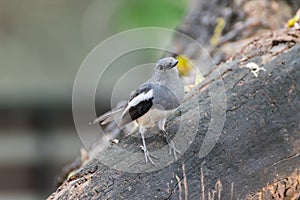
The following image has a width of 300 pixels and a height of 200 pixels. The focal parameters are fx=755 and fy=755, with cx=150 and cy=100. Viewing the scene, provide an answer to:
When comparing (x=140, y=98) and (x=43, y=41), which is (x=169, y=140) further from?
(x=43, y=41)

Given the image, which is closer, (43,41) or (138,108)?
(138,108)

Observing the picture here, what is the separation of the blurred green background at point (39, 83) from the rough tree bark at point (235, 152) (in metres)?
1.62

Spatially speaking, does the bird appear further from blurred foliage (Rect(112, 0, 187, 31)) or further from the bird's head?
blurred foliage (Rect(112, 0, 187, 31))

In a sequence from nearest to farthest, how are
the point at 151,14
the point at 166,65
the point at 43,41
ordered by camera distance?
the point at 166,65 → the point at 151,14 → the point at 43,41

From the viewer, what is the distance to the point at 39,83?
3.90 metres

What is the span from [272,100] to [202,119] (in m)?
0.17

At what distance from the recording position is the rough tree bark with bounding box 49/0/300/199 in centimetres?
163

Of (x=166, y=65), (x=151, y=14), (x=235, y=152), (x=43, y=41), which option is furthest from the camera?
(x=43, y=41)

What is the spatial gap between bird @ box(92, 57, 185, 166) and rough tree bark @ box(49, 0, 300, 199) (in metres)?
0.04

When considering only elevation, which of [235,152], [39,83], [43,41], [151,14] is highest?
[43,41]

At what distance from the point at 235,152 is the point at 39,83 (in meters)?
2.37

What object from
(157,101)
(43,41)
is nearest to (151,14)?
(43,41)

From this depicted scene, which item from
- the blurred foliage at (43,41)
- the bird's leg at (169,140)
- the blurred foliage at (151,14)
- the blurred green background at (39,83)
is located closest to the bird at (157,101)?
the bird's leg at (169,140)

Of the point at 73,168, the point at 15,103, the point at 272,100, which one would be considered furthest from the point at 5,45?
the point at 272,100
